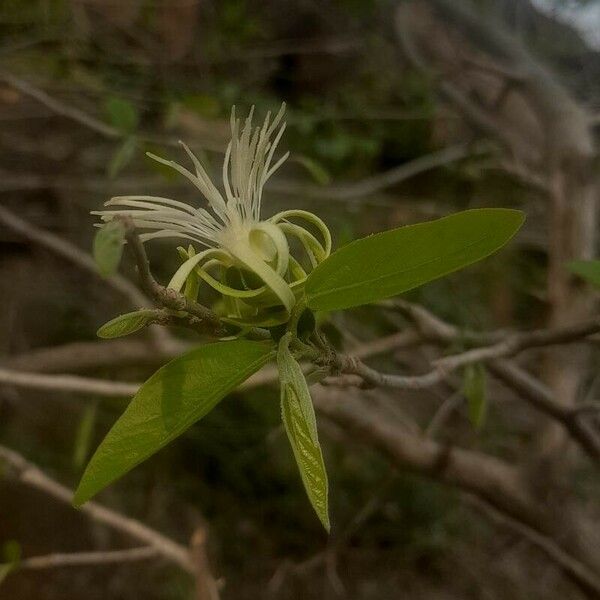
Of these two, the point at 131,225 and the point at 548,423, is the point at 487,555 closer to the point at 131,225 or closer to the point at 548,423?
the point at 548,423

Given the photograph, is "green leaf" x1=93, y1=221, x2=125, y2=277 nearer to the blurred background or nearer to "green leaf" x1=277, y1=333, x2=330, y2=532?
"green leaf" x1=277, y1=333, x2=330, y2=532

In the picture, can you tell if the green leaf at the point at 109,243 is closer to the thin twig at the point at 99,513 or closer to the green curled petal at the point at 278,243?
the green curled petal at the point at 278,243

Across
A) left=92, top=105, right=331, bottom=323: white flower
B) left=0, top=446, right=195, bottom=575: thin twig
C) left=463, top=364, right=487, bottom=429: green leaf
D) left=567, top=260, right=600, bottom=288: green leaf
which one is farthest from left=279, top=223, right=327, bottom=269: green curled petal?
left=0, top=446, right=195, bottom=575: thin twig

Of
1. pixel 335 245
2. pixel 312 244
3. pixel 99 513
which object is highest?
pixel 312 244

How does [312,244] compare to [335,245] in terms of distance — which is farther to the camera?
[335,245]

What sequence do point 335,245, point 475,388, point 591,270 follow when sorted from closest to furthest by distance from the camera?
point 591,270
point 475,388
point 335,245

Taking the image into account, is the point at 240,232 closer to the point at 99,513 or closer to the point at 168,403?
the point at 168,403

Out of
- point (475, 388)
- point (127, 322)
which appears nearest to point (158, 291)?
point (127, 322)
